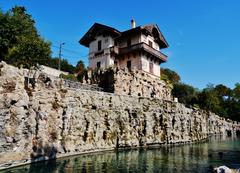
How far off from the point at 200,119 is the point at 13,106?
1741 inches

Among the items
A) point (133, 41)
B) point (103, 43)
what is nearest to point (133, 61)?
point (133, 41)

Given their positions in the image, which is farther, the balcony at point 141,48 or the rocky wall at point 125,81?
the balcony at point 141,48

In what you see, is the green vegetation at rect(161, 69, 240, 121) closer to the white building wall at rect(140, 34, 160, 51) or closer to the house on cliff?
the white building wall at rect(140, 34, 160, 51)

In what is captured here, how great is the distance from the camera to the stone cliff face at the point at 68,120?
23359mm

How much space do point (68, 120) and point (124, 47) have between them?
24.6 metres

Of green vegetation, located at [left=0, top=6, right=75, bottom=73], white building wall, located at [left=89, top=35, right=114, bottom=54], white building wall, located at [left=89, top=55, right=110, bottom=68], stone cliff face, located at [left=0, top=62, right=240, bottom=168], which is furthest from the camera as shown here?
white building wall, located at [left=89, top=35, right=114, bottom=54]

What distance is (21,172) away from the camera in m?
20.0

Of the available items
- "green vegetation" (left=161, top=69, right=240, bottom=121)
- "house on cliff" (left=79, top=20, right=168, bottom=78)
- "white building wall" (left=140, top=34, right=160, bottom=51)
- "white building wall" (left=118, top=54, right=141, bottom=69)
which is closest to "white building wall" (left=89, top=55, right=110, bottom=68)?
"house on cliff" (left=79, top=20, right=168, bottom=78)

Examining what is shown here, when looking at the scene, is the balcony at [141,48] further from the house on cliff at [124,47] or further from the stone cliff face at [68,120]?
the stone cliff face at [68,120]

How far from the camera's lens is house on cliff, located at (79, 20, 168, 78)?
49375 mm

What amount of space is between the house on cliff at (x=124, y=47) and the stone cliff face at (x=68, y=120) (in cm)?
1000

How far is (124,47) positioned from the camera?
5038 cm

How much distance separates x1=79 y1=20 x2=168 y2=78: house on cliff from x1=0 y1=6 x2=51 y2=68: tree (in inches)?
536

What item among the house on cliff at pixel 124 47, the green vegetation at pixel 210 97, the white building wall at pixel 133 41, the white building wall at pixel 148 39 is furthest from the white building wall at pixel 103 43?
the green vegetation at pixel 210 97
